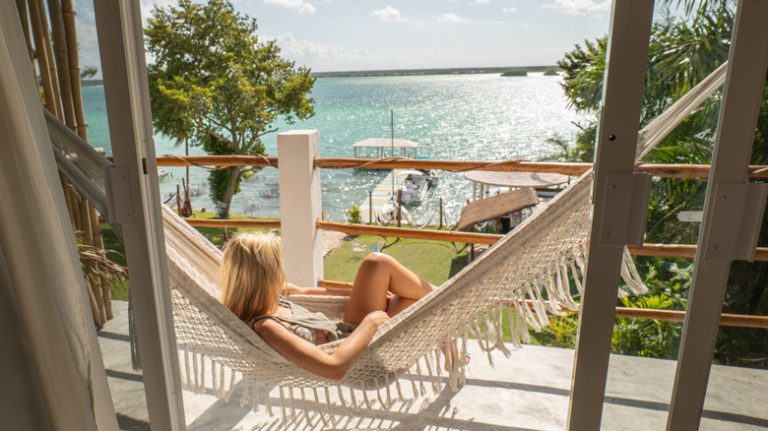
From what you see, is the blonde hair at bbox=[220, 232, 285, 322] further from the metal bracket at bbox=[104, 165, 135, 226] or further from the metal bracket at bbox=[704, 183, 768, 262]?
the metal bracket at bbox=[704, 183, 768, 262]

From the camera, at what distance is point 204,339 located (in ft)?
4.68

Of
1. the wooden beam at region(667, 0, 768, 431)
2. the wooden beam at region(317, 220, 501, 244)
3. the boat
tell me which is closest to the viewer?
the wooden beam at region(667, 0, 768, 431)

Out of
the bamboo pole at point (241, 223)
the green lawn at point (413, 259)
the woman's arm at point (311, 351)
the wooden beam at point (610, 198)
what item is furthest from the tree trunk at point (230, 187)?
the wooden beam at point (610, 198)

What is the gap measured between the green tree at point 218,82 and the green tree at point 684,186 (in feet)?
46.6

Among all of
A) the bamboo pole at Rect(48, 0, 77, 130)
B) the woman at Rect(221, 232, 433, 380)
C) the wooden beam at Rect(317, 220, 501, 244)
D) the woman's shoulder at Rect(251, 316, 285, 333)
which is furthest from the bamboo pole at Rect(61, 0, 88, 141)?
the wooden beam at Rect(317, 220, 501, 244)

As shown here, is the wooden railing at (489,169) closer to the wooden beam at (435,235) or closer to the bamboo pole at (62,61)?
the wooden beam at (435,235)

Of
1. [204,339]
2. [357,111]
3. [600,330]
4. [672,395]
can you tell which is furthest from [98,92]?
[357,111]

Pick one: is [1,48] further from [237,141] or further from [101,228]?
[237,141]

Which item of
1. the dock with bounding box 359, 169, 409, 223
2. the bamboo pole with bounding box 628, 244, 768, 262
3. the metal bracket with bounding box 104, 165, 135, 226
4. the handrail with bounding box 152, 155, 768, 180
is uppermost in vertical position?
the metal bracket with bounding box 104, 165, 135, 226

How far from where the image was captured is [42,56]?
39.6 inches

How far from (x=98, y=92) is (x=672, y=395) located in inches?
47.1

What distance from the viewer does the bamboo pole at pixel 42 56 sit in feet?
3.17

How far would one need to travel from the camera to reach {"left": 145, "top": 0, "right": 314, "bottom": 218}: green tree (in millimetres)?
13836

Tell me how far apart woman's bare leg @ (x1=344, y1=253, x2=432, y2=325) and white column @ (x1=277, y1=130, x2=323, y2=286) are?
0.89 meters
